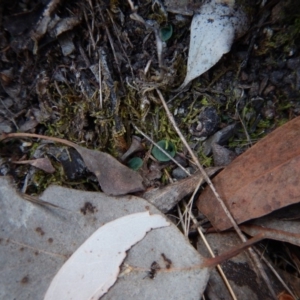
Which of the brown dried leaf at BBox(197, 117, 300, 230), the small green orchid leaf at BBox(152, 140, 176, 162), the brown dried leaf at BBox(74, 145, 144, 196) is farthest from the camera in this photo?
the small green orchid leaf at BBox(152, 140, 176, 162)

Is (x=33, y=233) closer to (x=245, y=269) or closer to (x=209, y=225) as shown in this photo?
(x=209, y=225)

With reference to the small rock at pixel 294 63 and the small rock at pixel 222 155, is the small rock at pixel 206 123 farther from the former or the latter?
the small rock at pixel 294 63

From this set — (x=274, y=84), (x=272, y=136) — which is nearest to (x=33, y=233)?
(x=272, y=136)

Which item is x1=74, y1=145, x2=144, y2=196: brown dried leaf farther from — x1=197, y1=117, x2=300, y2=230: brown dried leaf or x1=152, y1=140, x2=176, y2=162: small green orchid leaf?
x1=197, y1=117, x2=300, y2=230: brown dried leaf

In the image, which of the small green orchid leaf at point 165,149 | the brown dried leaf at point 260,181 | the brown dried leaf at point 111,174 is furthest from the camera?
the small green orchid leaf at point 165,149

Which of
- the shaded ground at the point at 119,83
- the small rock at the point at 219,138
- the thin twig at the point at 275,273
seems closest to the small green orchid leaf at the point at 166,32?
the shaded ground at the point at 119,83

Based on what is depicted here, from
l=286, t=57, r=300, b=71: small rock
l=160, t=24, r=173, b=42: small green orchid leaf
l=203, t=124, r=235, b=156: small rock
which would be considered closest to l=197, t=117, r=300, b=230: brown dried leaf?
l=203, t=124, r=235, b=156: small rock

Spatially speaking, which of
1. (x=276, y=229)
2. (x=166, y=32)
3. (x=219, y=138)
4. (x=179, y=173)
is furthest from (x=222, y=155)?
(x=166, y=32)
